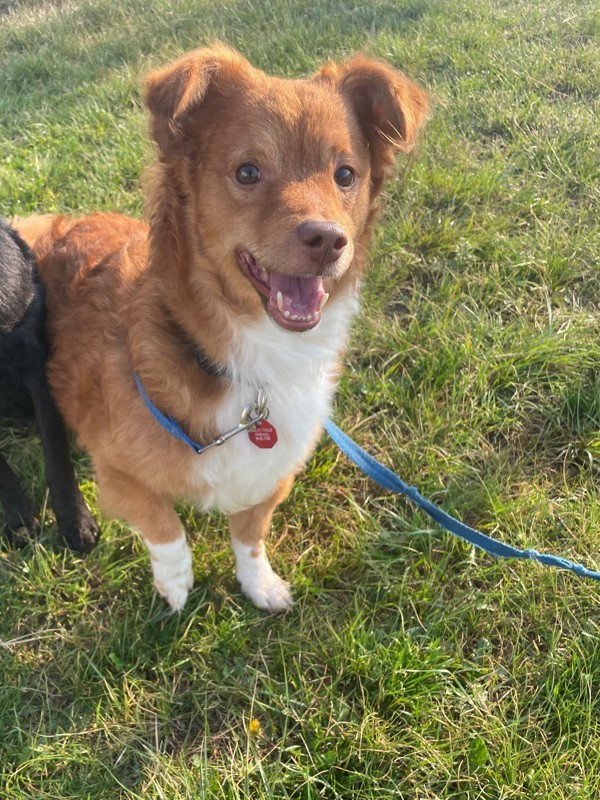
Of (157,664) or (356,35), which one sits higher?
(356,35)

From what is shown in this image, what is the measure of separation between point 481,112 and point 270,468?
153 inches

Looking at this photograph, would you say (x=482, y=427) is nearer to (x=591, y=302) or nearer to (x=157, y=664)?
(x=591, y=302)

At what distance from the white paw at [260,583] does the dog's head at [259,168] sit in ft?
3.57

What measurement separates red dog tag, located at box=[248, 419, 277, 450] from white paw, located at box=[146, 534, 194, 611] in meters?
0.51

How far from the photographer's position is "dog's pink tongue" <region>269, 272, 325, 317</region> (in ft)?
6.09

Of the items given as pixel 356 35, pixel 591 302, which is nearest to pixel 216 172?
pixel 591 302

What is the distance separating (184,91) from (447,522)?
5.85 feet

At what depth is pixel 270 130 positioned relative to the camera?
1.82m

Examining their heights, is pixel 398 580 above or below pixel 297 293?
below

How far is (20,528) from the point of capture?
2.67 metres

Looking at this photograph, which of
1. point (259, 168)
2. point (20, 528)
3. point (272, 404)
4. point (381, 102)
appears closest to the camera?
point (259, 168)

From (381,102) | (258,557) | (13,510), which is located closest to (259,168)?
(381,102)

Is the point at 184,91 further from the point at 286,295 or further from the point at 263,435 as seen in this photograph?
the point at 263,435

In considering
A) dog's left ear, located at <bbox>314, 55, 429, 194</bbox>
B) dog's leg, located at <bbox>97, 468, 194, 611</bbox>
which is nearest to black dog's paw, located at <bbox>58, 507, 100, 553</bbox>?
dog's leg, located at <bbox>97, 468, 194, 611</bbox>
